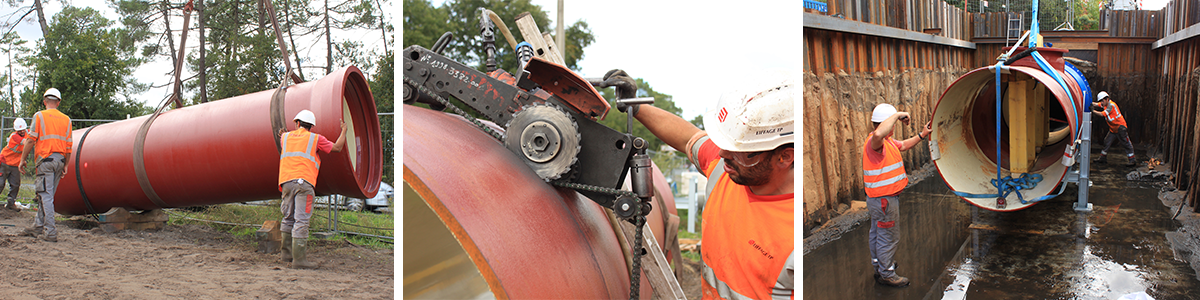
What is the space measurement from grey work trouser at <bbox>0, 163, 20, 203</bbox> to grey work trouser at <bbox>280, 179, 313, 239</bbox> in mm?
2187

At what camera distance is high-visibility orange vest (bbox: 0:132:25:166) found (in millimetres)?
4125

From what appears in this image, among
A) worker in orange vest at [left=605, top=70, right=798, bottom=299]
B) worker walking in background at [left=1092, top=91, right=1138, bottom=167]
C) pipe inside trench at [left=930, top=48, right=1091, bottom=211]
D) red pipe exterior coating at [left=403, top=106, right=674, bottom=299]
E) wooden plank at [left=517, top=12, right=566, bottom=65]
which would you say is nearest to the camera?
red pipe exterior coating at [left=403, top=106, right=674, bottom=299]

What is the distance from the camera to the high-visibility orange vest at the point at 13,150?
4125mm

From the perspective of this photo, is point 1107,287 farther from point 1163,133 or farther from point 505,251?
point 1163,133

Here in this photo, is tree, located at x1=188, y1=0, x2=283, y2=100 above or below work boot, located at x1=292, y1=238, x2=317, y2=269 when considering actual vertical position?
above

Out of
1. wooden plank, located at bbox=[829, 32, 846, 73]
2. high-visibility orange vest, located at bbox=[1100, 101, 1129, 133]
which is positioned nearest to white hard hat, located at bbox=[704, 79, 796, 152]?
wooden plank, located at bbox=[829, 32, 846, 73]

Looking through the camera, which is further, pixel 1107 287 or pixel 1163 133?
pixel 1163 133

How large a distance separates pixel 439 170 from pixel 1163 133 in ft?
38.0

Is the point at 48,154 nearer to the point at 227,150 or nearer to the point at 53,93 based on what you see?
the point at 53,93

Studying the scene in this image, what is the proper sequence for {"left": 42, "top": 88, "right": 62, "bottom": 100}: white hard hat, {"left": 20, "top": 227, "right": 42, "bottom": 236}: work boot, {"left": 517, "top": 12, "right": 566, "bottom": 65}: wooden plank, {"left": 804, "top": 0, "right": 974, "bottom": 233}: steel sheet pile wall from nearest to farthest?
{"left": 517, "top": 12, "right": 566, "bottom": 65}: wooden plank < {"left": 42, "top": 88, "right": 62, "bottom": 100}: white hard hat < {"left": 20, "top": 227, "right": 42, "bottom": 236}: work boot < {"left": 804, "top": 0, "right": 974, "bottom": 233}: steel sheet pile wall

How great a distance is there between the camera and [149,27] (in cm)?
377

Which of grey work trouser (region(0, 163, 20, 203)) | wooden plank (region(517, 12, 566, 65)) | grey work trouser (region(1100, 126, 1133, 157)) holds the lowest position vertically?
grey work trouser (region(1100, 126, 1133, 157))

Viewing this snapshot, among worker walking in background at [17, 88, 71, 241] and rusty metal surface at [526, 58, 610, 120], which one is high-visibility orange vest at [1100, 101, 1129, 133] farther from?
worker walking in background at [17, 88, 71, 241]

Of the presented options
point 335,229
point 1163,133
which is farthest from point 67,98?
point 1163,133
